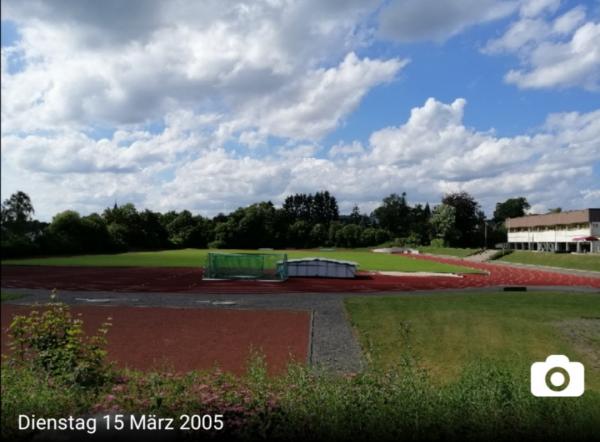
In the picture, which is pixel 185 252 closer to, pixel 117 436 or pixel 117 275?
pixel 117 275

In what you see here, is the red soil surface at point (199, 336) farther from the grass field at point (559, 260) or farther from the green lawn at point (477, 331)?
the grass field at point (559, 260)

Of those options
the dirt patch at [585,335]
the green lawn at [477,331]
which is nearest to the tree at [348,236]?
the green lawn at [477,331]

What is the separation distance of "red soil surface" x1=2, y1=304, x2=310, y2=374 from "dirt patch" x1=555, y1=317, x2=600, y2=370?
5404 millimetres

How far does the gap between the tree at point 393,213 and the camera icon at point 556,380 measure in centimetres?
9372

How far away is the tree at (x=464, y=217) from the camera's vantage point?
74000 millimetres

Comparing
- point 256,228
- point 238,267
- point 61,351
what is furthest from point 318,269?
point 61,351

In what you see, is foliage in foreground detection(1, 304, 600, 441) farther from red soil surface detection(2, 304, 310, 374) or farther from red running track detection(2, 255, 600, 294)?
red running track detection(2, 255, 600, 294)

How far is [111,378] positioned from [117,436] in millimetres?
2828

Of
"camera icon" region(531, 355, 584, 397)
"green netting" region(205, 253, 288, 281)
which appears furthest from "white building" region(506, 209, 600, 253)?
"camera icon" region(531, 355, 584, 397)

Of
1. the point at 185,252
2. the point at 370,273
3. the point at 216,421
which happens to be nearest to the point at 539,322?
the point at 216,421

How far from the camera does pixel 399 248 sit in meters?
78.1

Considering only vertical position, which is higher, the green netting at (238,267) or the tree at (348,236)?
the tree at (348,236)

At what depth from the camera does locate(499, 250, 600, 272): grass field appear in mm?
35581

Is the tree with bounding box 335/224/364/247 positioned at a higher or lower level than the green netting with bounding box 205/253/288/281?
higher
